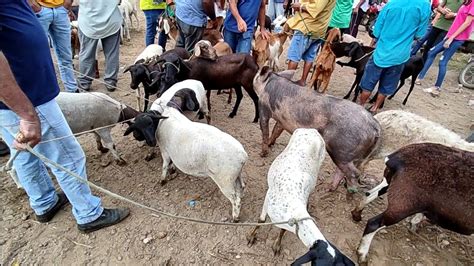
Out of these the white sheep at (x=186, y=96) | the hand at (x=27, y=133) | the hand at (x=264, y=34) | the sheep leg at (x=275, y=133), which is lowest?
the sheep leg at (x=275, y=133)

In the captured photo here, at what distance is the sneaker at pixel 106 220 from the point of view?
3238 millimetres

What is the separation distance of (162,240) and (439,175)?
2840 mm

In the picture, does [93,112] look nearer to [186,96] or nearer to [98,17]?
[186,96]

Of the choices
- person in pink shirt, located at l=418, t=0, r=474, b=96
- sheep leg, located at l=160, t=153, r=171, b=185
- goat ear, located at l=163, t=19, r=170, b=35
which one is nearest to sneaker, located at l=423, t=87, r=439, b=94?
person in pink shirt, located at l=418, t=0, r=474, b=96

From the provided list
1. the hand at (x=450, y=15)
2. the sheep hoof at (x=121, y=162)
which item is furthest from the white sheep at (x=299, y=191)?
the hand at (x=450, y=15)

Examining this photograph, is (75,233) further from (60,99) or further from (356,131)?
(356,131)

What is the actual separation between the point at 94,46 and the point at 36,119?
4220mm

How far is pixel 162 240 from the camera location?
11.0ft

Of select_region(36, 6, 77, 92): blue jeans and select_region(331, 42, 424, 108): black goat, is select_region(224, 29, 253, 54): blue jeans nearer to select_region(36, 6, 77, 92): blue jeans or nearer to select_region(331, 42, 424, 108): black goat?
select_region(331, 42, 424, 108): black goat

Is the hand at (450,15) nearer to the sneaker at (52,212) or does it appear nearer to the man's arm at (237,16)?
the man's arm at (237,16)

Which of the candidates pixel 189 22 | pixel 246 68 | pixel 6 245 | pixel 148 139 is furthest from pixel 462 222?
pixel 189 22

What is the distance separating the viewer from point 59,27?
5074mm

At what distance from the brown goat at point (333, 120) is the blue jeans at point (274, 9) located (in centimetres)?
606

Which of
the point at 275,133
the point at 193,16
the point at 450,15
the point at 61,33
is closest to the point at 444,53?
the point at 450,15
